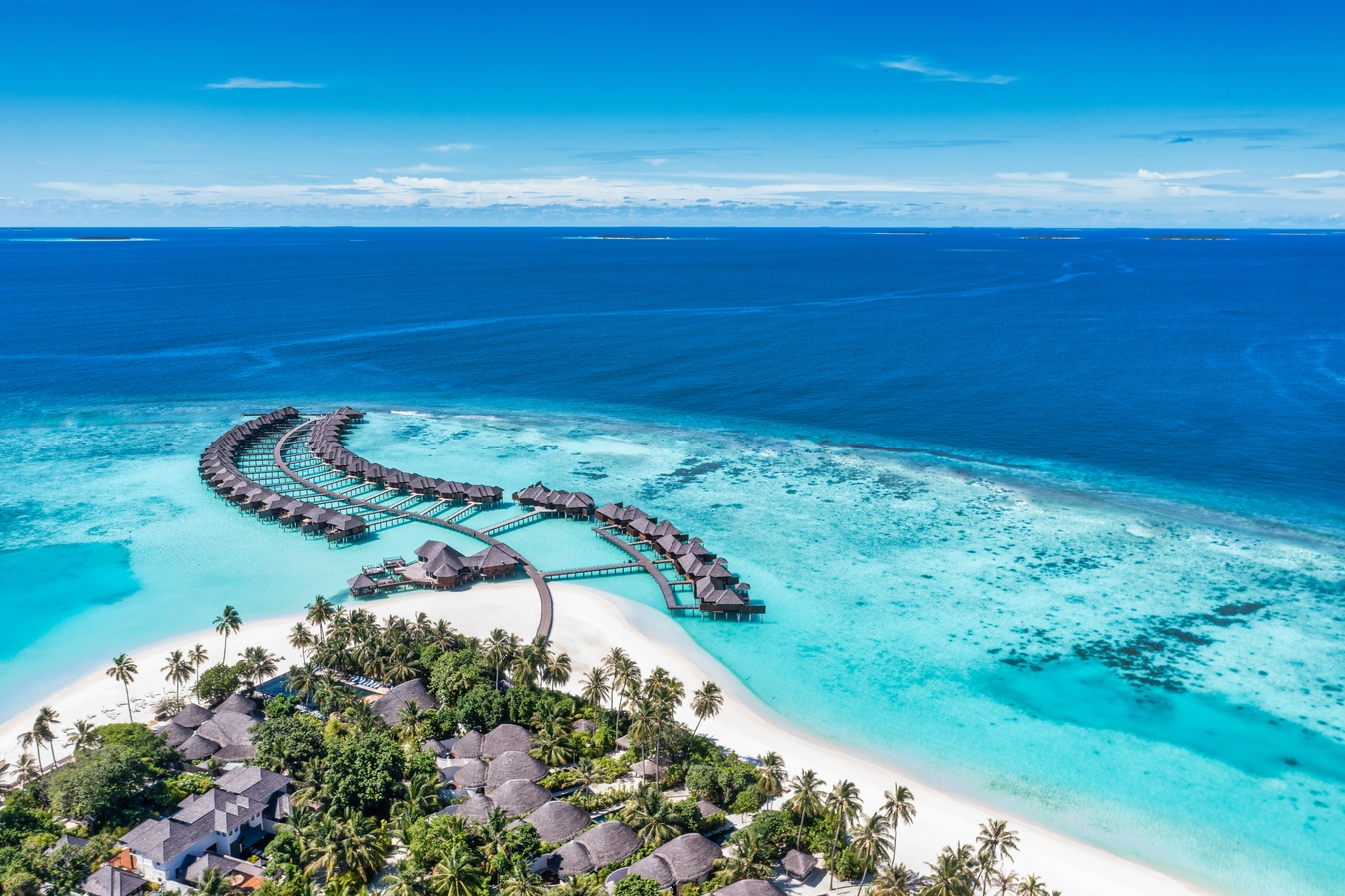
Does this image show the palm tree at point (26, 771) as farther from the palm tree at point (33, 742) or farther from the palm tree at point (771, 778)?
the palm tree at point (771, 778)

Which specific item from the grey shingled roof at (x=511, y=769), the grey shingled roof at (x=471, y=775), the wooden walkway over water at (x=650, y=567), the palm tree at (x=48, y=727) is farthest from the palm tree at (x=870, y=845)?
the palm tree at (x=48, y=727)

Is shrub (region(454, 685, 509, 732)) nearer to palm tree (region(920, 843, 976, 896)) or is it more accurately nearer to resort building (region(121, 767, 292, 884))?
resort building (region(121, 767, 292, 884))

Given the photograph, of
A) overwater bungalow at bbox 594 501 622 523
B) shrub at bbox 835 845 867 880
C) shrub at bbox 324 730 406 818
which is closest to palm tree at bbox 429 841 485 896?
shrub at bbox 324 730 406 818

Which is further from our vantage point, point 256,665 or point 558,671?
point 256,665

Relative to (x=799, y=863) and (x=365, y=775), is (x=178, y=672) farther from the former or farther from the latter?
(x=799, y=863)

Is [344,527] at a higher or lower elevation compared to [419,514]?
higher

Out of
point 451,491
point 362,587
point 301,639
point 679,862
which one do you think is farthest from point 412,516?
point 679,862

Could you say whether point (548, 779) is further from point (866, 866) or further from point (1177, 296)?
point (1177, 296)
